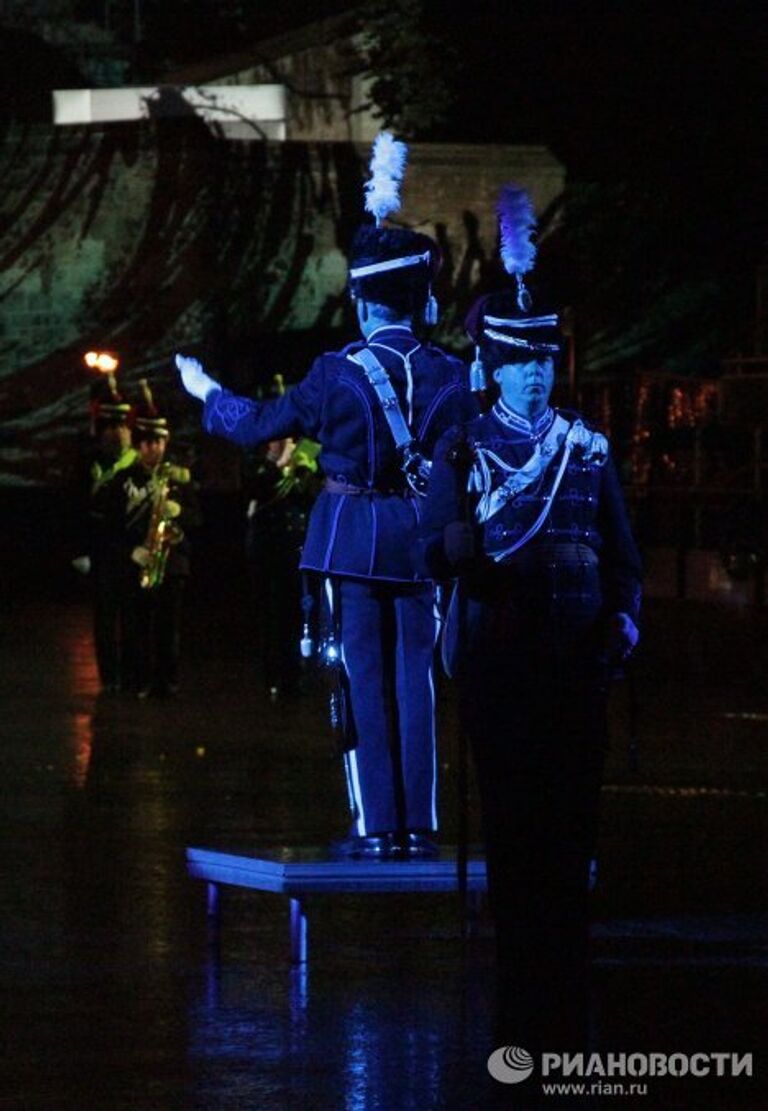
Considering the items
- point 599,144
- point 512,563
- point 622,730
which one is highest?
point 599,144

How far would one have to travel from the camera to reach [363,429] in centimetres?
997

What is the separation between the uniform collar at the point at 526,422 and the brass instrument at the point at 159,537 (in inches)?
463

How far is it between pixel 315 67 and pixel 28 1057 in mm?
39494

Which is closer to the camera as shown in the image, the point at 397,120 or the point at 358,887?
the point at 358,887

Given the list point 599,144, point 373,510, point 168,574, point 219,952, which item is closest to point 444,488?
point 373,510

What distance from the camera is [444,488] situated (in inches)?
331

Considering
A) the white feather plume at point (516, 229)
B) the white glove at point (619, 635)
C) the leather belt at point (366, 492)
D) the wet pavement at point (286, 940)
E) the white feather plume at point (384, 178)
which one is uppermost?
the white feather plume at point (384, 178)

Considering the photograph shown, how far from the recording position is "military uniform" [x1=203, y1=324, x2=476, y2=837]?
32.8ft

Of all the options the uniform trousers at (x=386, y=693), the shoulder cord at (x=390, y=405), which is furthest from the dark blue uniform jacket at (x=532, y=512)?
the uniform trousers at (x=386, y=693)

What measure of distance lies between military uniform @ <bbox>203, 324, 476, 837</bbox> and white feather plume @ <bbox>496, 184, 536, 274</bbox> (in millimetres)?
1153

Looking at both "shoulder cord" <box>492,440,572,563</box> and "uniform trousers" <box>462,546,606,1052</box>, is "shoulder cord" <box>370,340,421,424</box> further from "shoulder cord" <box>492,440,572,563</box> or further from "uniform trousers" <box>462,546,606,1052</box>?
"uniform trousers" <box>462,546,606,1052</box>

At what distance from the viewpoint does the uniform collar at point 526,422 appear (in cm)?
836

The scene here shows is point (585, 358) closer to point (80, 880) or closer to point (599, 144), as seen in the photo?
point (599, 144)

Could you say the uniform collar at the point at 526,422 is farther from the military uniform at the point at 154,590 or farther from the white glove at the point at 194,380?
Result: the military uniform at the point at 154,590
